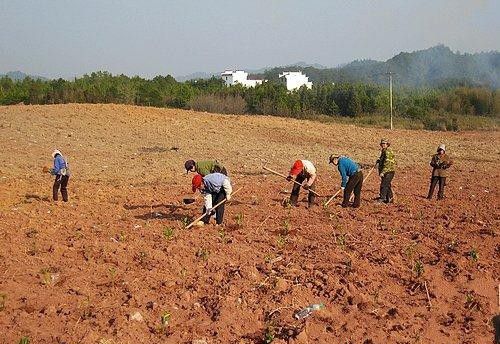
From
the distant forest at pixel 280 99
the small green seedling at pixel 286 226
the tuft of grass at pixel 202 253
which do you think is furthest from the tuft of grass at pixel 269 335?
the distant forest at pixel 280 99

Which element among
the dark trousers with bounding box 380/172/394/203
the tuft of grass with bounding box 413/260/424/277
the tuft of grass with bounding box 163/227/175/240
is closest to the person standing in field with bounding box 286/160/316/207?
the dark trousers with bounding box 380/172/394/203

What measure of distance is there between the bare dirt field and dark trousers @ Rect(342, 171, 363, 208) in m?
0.20

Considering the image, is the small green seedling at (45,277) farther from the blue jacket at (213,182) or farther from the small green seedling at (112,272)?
the blue jacket at (213,182)

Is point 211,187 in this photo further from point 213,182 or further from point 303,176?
point 303,176

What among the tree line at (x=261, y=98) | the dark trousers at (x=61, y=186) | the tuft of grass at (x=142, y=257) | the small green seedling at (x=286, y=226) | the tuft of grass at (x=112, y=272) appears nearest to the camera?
the tuft of grass at (x=112, y=272)

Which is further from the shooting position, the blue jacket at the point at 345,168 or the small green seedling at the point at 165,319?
the blue jacket at the point at 345,168

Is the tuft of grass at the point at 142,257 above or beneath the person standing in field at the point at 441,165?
beneath

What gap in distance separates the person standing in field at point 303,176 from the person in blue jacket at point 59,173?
4455 mm

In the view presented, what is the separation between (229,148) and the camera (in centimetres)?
2089

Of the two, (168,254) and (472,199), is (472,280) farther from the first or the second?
(472,199)

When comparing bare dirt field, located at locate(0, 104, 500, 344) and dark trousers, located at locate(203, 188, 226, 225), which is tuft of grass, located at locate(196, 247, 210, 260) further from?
dark trousers, located at locate(203, 188, 226, 225)

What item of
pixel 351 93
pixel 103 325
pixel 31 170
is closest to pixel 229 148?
pixel 31 170

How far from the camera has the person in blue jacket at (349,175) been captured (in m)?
9.61

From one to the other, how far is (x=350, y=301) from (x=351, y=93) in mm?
35715
